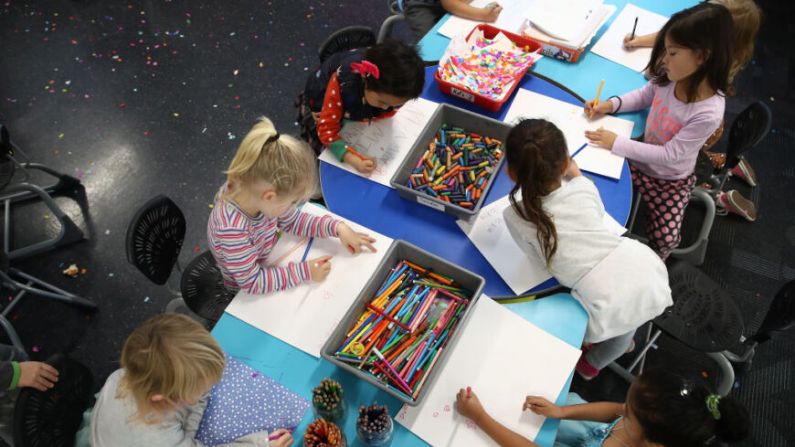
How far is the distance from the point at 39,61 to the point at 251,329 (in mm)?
3313

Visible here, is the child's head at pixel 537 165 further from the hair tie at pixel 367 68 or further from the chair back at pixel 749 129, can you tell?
the chair back at pixel 749 129

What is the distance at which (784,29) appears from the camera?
360 cm

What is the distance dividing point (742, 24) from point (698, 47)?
0.45 metres

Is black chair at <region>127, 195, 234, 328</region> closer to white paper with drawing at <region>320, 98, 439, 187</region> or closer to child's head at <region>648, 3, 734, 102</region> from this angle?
white paper with drawing at <region>320, 98, 439, 187</region>

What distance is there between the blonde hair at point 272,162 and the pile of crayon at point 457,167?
0.48 meters

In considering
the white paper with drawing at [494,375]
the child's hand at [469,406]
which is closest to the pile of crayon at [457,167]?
the white paper with drawing at [494,375]

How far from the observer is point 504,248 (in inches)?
64.9

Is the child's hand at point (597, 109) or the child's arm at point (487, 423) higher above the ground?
the child's hand at point (597, 109)

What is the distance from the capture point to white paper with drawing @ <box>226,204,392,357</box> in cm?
147

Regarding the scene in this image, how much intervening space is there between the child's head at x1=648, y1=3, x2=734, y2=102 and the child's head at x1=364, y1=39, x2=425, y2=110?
3.05 ft

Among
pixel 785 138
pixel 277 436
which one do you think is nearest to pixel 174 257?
pixel 277 436

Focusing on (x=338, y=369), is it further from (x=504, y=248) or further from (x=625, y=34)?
(x=625, y=34)

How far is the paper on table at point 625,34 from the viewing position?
7.20ft


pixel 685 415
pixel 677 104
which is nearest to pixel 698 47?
pixel 677 104
